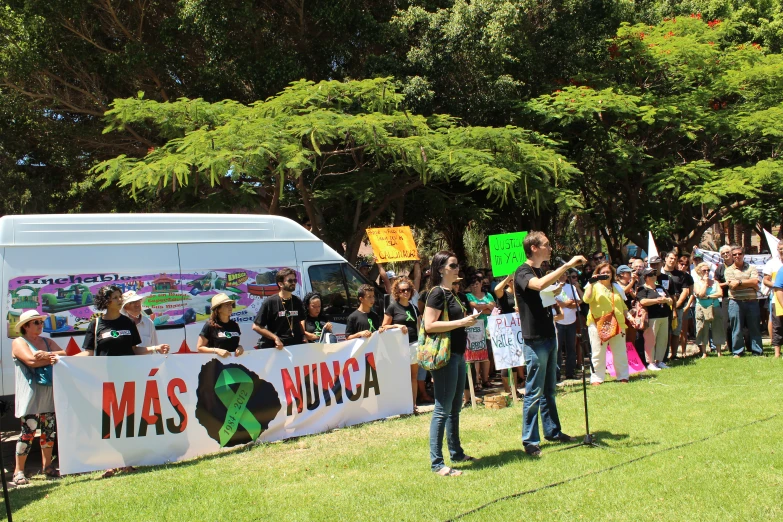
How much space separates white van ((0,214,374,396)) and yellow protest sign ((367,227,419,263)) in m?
0.51

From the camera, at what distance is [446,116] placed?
15203 mm

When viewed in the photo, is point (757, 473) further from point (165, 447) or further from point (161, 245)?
point (161, 245)

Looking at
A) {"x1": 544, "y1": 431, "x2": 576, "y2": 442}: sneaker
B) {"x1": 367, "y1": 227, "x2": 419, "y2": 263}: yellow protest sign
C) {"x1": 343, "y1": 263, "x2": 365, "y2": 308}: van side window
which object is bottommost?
{"x1": 544, "y1": 431, "x2": 576, "y2": 442}: sneaker

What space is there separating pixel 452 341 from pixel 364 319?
10.9 ft

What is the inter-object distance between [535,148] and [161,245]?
810 cm

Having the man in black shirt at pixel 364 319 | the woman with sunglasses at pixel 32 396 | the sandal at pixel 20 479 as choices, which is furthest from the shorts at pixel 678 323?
the sandal at pixel 20 479

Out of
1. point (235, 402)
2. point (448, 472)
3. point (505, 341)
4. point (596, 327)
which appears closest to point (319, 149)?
point (505, 341)

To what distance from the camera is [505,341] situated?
903 cm

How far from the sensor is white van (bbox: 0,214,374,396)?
8312mm

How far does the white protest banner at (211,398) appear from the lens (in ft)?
22.1

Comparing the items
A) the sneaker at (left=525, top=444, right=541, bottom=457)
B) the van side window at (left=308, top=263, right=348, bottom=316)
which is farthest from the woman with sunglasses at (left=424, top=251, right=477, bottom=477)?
the van side window at (left=308, top=263, right=348, bottom=316)

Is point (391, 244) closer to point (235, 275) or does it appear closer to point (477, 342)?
point (477, 342)

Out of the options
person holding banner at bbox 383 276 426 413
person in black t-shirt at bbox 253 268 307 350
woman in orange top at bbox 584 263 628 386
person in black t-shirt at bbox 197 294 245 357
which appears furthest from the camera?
woman in orange top at bbox 584 263 628 386

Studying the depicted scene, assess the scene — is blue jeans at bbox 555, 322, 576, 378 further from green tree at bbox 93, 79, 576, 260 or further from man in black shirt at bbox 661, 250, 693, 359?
green tree at bbox 93, 79, 576, 260
